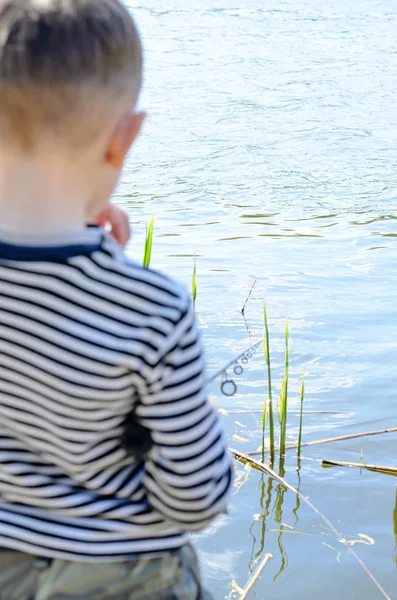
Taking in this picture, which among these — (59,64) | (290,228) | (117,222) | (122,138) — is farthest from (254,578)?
(290,228)

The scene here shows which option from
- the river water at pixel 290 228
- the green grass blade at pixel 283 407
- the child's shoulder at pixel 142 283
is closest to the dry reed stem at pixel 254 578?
the river water at pixel 290 228

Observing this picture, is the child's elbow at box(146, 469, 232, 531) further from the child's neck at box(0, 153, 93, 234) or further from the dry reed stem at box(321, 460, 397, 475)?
the dry reed stem at box(321, 460, 397, 475)

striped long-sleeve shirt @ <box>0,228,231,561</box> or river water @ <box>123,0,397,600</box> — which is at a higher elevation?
striped long-sleeve shirt @ <box>0,228,231,561</box>

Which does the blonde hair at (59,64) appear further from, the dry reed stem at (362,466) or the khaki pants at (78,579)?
the dry reed stem at (362,466)

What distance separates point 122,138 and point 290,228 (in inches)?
203

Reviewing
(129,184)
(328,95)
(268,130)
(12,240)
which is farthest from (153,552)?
(328,95)

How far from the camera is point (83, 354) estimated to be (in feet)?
3.79

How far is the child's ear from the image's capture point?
119 centimetres

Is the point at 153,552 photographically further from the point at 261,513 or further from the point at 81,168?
the point at 261,513

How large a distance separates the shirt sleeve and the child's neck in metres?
0.18

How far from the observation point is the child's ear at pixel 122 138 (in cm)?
119

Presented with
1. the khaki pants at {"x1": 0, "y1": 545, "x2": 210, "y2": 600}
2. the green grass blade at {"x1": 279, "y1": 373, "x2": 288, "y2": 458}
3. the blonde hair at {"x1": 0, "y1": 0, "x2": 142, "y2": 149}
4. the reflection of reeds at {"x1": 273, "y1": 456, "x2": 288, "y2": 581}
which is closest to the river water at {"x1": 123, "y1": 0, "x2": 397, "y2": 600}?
the reflection of reeds at {"x1": 273, "y1": 456, "x2": 288, "y2": 581}

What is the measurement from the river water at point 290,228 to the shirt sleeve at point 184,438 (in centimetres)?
157

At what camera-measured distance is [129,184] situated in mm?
7359
